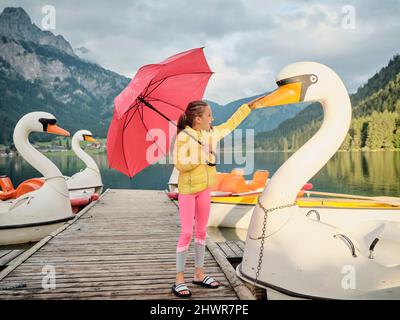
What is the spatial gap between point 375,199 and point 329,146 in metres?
7.48

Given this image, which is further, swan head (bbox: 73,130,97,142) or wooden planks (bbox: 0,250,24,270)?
swan head (bbox: 73,130,97,142)

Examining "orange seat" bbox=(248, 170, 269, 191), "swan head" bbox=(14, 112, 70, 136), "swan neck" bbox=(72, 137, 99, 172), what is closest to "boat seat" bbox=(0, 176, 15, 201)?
"swan head" bbox=(14, 112, 70, 136)

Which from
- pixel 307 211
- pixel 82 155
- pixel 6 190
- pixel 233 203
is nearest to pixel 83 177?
pixel 82 155

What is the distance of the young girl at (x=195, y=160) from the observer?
338 cm

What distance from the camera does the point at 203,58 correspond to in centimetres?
561

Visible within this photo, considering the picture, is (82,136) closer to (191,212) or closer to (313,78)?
(191,212)

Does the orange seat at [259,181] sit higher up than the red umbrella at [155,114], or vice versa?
the red umbrella at [155,114]

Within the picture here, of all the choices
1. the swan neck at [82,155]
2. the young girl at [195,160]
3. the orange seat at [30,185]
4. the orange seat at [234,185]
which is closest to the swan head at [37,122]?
the orange seat at [30,185]

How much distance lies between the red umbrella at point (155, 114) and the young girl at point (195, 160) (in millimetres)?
1429

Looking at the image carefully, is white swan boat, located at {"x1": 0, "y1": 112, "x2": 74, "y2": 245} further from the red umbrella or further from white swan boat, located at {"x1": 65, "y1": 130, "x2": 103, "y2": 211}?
white swan boat, located at {"x1": 65, "y1": 130, "x2": 103, "y2": 211}

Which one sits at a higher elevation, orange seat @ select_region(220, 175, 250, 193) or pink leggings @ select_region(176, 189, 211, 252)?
pink leggings @ select_region(176, 189, 211, 252)

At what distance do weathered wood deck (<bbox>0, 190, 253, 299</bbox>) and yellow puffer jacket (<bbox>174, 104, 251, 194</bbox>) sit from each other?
128 cm

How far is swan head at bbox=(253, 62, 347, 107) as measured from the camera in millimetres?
3654

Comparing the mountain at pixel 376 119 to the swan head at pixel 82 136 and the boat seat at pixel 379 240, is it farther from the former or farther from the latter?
the boat seat at pixel 379 240
